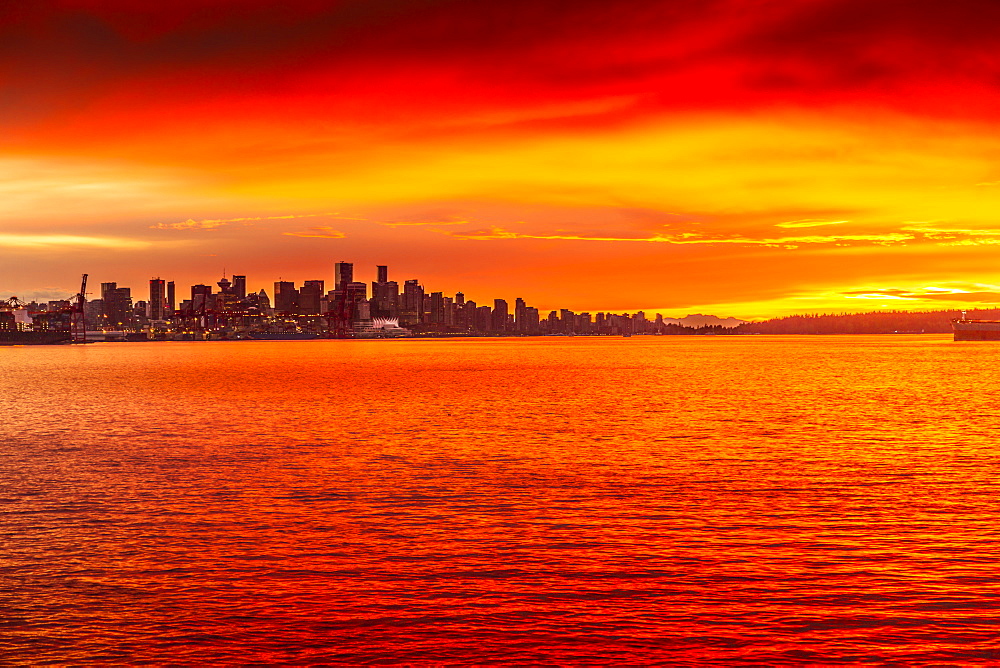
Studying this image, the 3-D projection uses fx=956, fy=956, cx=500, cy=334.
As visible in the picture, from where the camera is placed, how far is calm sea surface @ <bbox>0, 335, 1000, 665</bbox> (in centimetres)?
1916

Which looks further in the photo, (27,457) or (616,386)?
(616,386)

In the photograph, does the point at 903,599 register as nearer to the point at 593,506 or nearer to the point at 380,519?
the point at 593,506

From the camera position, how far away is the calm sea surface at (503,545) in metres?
19.2

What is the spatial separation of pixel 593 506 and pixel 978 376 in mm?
134067

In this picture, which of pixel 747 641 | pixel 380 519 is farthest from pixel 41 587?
pixel 747 641

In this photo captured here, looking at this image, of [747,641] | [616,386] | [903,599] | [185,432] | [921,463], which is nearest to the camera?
[747,641]

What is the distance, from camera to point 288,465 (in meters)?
47.5

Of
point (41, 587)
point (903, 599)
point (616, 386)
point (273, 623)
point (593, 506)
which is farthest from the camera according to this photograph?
point (616, 386)

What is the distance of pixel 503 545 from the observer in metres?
28.0

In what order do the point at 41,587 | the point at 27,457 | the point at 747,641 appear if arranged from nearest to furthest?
the point at 747,641 → the point at 41,587 → the point at 27,457

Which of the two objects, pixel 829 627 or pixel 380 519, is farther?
pixel 380 519

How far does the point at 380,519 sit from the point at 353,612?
1141 centimetres

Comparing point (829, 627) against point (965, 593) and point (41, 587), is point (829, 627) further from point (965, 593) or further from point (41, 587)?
point (41, 587)

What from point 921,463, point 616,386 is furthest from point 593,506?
point 616,386
